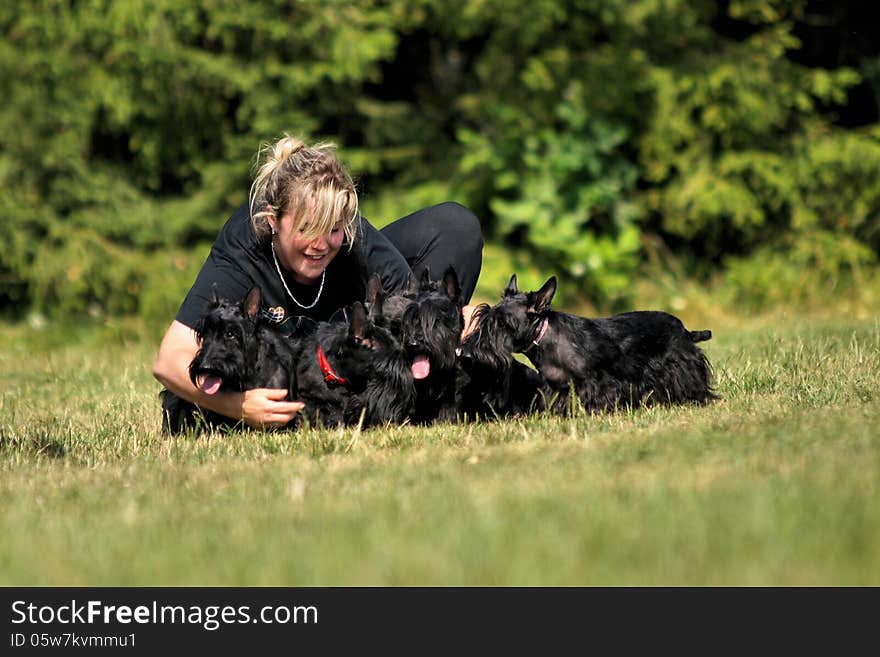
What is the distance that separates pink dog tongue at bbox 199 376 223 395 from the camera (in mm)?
5074

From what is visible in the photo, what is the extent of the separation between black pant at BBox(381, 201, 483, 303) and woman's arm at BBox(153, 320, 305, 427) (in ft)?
4.53

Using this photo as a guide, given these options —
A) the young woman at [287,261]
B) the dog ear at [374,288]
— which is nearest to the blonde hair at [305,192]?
the young woman at [287,261]

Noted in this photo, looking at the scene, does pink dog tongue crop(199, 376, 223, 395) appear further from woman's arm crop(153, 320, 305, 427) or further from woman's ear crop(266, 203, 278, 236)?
woman's ear crop(266, 203, 278, 236)

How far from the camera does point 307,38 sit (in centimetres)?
1102

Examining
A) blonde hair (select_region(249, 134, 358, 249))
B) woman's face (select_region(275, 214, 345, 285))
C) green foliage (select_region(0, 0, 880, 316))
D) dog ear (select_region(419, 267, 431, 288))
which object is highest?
blonde hair (select_region(249, 134, 358, 249))

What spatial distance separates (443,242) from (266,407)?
1.69m

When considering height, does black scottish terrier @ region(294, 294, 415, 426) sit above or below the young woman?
below

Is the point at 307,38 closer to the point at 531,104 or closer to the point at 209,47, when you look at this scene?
A: the point at 209,47

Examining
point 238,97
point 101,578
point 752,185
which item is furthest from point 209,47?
point 101,578

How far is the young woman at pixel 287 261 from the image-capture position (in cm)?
508

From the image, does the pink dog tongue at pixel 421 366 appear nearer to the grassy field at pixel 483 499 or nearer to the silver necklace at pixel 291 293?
the grassy field at pixel 483 499

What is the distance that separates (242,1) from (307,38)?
0.75 meters

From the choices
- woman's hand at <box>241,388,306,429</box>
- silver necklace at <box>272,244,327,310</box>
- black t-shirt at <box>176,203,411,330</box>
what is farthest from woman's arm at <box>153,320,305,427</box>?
silver necklace at <box>272,244,327,310</box>

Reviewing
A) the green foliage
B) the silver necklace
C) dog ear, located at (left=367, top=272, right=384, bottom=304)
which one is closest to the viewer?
dog ear, located at (left=367, top=272, right=384, bottom=304)
